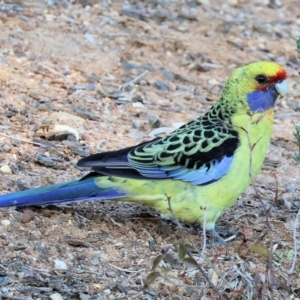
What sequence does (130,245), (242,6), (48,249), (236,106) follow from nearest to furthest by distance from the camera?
(48,249) → (130,245) → (236,106) → (242,6)

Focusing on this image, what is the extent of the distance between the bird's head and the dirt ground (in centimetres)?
41

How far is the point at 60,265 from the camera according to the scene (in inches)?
132

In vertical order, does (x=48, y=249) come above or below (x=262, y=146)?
below

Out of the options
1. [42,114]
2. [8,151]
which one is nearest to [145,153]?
[8,151]

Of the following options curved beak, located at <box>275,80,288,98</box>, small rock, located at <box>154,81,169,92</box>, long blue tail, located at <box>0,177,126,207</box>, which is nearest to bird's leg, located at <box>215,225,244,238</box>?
long blue tail, located at <box>0,177,126,207</box>

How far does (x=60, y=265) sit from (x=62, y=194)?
0.50m

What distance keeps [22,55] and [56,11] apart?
3.76ft

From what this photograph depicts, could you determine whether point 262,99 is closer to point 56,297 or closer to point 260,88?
point 260,88

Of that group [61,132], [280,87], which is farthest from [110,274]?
[61,132]

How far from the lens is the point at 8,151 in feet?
14.4

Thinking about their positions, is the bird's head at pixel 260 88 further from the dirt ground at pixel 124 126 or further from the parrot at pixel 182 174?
the dirt ground at pixel 124 126

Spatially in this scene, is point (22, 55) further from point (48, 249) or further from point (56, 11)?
point (48, 249)

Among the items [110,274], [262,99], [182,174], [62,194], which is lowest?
[110,274]

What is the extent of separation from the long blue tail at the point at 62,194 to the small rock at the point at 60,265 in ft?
1.43
